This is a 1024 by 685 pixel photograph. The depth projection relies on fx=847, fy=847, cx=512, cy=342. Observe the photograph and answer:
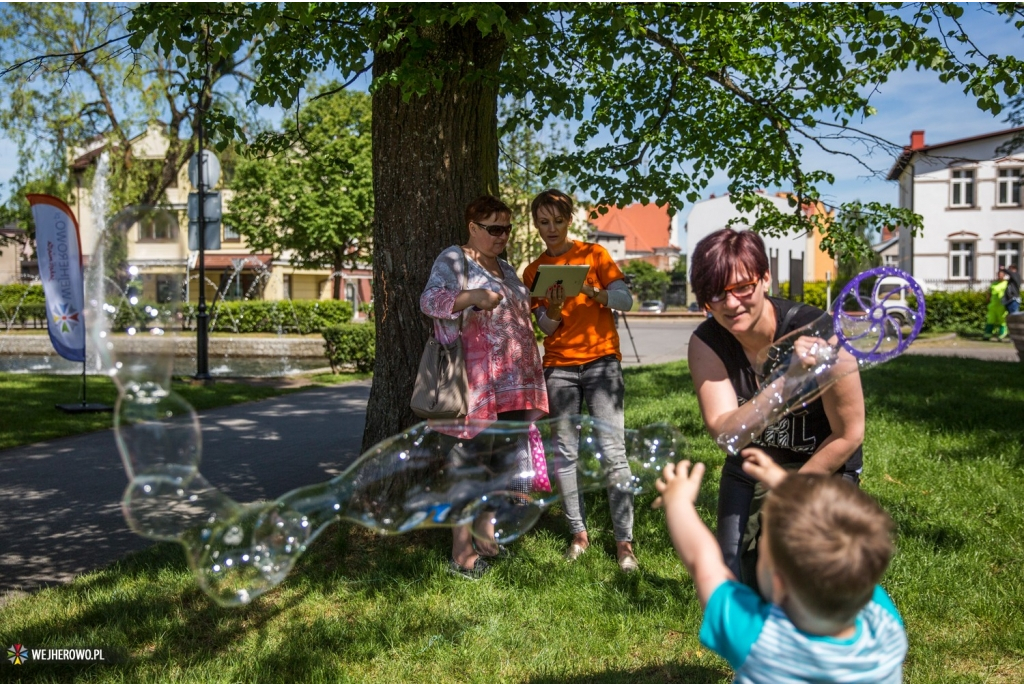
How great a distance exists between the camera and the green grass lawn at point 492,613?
3.59 metres

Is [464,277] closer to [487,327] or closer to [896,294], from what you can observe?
[487,327]

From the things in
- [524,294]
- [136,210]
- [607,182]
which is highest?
[607,182]

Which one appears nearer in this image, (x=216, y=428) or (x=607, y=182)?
(x=607, y=182)

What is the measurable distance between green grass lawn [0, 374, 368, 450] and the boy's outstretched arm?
320 inches

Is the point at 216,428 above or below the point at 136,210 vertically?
below

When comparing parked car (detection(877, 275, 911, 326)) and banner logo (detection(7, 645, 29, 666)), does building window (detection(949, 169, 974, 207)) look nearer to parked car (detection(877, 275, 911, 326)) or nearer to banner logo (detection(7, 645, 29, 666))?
parked car (detection(877, 275, 911, 326))

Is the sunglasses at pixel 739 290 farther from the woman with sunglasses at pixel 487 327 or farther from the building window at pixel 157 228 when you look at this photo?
the building window at pixel 157 228

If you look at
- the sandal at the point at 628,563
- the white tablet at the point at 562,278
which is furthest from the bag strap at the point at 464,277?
the sandal at the point at 628,563

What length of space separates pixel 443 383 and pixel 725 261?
6.38ft

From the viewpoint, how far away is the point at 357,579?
4574 millimetres

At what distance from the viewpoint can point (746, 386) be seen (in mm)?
2914

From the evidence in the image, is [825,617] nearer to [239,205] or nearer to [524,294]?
[524,294]

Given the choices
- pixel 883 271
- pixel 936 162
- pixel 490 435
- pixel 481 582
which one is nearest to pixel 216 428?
pixel 481 582

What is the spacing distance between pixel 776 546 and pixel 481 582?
2745 millimetres
